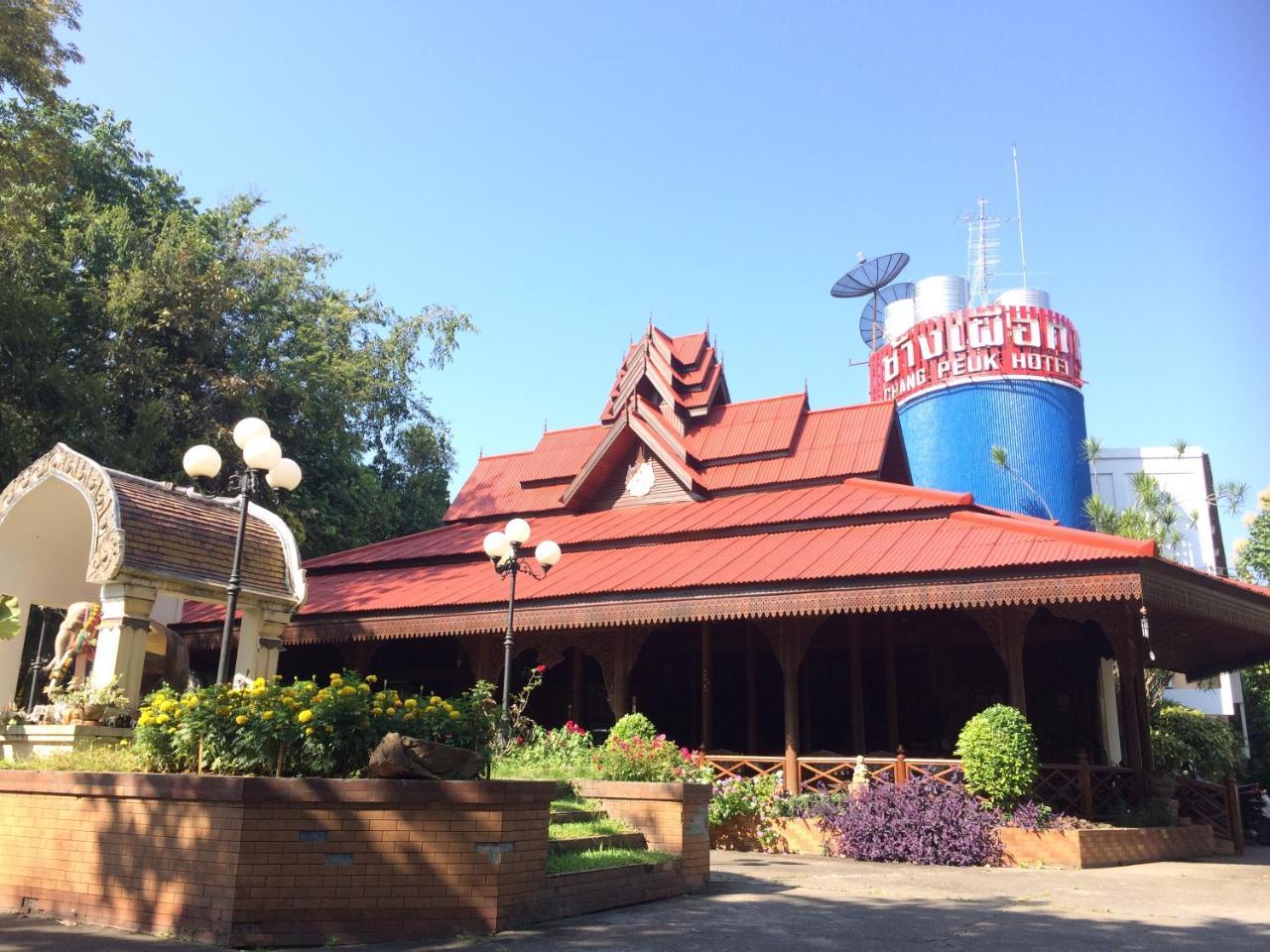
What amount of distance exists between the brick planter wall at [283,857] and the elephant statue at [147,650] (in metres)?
4.57

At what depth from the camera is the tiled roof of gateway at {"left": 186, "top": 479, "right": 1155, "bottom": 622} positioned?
15.2 meters

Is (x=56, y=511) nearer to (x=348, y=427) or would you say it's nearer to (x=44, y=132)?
(x=44, y=132)

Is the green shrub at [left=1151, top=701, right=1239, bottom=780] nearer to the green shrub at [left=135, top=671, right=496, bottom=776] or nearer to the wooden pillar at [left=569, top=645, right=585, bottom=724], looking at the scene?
the wooden pillar at [left=569, top=645, right=585, bottom=724]

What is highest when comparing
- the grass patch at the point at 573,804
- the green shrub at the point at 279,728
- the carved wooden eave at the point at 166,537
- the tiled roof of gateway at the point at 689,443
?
the tiled roof of gateway at the point at 689,443

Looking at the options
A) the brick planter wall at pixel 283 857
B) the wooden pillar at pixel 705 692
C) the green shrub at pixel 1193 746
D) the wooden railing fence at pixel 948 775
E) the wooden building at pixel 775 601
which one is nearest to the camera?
the brick planter wall at pixel 283 857

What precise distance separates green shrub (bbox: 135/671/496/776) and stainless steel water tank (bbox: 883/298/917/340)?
171ft

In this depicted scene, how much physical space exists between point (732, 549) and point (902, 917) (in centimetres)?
1038

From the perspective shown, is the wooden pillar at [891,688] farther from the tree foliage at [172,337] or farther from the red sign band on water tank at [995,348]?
the red sign band on water tank at [995,348]

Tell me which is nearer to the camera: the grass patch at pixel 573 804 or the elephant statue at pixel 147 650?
the grass patch at pixel 573 804

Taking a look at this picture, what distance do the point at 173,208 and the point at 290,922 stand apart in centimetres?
3660

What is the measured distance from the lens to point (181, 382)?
97.2 ft

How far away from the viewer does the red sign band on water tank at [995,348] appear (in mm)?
43500

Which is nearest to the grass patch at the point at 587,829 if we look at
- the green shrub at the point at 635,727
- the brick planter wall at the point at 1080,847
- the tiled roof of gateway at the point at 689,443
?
the green shrub at the point at 635,727

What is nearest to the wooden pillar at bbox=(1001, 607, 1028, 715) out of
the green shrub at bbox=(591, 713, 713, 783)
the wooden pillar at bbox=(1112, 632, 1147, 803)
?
the wooden pillar at bbox=(1112, 632, 1147, 803)
